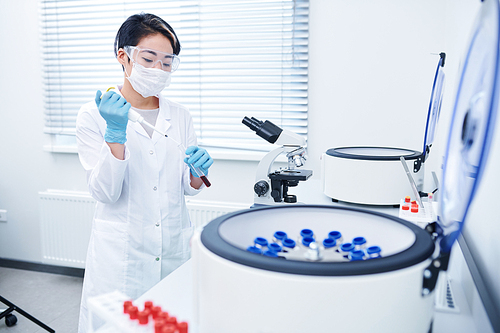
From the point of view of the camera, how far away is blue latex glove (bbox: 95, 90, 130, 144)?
4.23 ft

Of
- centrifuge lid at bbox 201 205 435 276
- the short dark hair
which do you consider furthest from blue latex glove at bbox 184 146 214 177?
centrifuge lid at bbox 201 205 435 276

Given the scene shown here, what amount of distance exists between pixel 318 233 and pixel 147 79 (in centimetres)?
96

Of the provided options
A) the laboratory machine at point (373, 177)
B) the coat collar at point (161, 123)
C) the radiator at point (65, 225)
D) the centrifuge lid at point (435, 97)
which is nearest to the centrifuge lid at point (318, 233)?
the centrifuge lid at point (435, 97)

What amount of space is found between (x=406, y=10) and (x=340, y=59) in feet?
1.36

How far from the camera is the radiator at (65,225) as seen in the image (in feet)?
9.08

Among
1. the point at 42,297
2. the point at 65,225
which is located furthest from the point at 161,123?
the point at 42,297

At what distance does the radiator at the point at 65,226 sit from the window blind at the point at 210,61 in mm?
478

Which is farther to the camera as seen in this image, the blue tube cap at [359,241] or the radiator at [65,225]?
the radiator at [65,225]

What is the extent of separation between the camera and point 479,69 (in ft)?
1.62

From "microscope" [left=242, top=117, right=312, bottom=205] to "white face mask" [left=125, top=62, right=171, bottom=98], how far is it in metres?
0.38

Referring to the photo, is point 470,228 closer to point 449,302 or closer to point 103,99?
point 449,302

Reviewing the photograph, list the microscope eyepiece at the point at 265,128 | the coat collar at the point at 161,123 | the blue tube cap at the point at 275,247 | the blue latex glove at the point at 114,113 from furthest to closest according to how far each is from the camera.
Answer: the coat collar at the point at 161,123
the microscope eyepiece at the point at 265,128
the blue latex glove at the point at 114,113
the blue tube cap at the point at 275,247

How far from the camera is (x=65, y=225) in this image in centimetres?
281

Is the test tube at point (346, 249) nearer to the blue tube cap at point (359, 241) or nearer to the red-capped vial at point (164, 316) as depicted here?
the blue tube cap at point (359, 241)
